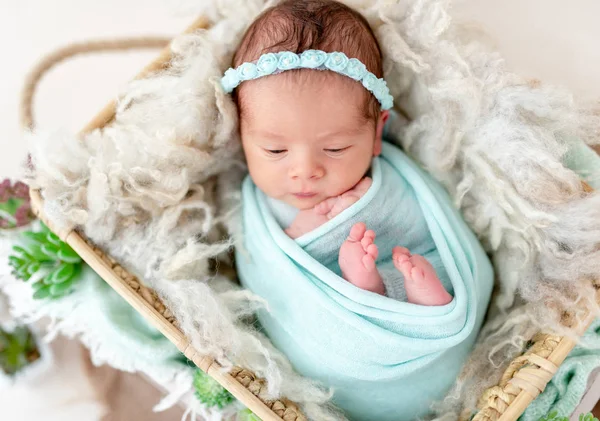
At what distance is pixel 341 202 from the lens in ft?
3.87

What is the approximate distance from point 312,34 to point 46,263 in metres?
0.69

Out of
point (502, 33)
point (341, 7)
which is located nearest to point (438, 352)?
point (341, 7)

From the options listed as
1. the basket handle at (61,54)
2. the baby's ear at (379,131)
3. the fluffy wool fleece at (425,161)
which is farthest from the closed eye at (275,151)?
the basket handle at (61,54)

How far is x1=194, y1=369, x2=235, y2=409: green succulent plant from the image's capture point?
45.6 inches

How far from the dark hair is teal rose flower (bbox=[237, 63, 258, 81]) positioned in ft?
0.09

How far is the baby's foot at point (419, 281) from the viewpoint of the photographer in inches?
40.8

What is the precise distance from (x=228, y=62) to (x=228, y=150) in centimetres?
18

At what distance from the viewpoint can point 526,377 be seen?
3.28ft

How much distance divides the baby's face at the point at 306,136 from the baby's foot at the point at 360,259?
13 centimetres

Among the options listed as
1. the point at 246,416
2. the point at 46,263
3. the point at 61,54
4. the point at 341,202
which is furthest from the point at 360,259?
the point at 61,54

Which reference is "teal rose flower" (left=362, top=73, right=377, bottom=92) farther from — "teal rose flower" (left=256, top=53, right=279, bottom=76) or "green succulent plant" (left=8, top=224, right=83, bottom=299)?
"green succulent plant" (left=8, top=224, right=83, bottom=299)

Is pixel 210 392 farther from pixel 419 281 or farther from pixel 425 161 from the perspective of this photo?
pixel 425 161

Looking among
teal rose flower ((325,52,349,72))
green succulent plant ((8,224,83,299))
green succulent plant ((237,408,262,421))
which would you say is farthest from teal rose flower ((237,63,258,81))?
green succulent plant ((237,408,262,421))

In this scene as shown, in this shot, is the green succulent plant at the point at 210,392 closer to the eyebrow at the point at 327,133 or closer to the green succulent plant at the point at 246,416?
the green succulent plant at the point at 246,416
